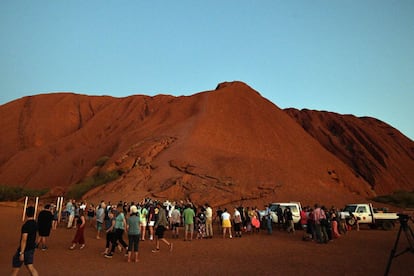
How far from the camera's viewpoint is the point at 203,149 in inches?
1547

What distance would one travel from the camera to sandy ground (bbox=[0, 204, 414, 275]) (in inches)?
381

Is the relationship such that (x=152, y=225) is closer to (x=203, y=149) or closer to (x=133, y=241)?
(x=133, y=241)

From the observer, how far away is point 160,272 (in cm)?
951

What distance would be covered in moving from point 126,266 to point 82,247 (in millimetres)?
4302

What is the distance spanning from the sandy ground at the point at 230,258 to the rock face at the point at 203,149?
15.2 metres

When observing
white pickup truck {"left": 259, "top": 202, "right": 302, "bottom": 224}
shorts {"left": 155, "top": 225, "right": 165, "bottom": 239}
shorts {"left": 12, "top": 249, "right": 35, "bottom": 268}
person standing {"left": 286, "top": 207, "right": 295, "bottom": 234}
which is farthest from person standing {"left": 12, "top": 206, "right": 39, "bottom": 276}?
white pickup truck {"left": 259, "top": 202, "right": 302, "bottom": 224}

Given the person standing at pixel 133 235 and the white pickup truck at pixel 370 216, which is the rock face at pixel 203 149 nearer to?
the white pickup truck at pixel 370 216

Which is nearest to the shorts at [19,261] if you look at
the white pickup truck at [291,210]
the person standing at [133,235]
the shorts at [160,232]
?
the person standing at [133,235]

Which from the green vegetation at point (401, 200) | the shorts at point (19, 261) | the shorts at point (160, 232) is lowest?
the shorts at point (19, 261)

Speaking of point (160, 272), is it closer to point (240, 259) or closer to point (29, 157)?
point (240, 259)

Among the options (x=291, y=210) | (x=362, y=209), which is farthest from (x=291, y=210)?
(x=362, y=209)

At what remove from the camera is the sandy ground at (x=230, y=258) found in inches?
381

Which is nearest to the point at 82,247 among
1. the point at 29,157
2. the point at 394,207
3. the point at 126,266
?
the point at 126,266

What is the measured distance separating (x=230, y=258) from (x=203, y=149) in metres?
27.6
